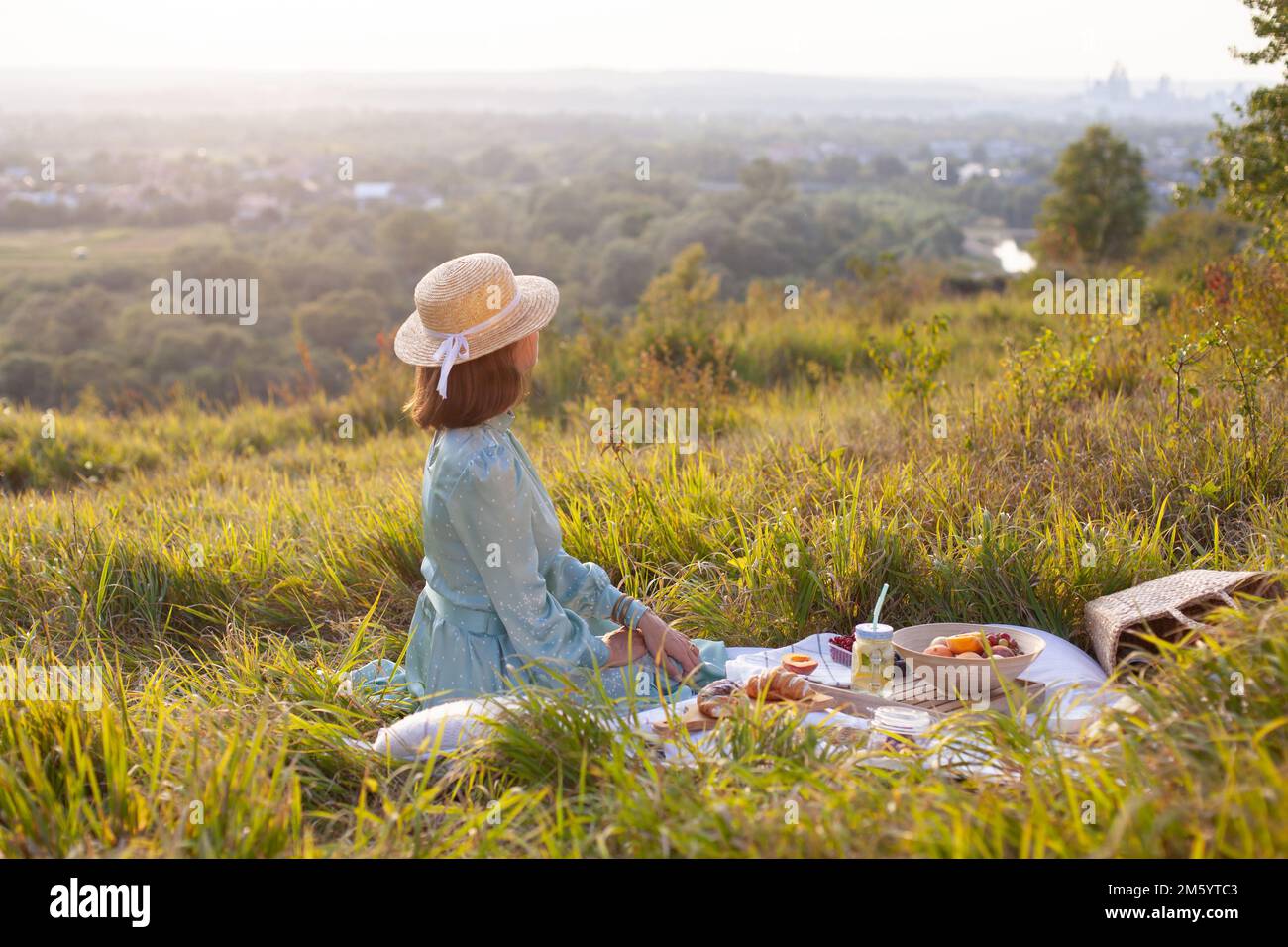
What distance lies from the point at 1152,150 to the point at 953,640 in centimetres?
9105

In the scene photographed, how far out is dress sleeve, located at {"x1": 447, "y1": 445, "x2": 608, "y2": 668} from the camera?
3.30m

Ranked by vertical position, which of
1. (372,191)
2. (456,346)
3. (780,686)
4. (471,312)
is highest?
(372,191)

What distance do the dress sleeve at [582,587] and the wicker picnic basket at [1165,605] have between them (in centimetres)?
166

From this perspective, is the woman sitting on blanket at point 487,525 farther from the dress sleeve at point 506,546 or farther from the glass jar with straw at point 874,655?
the glass jar with straw at point 874,655

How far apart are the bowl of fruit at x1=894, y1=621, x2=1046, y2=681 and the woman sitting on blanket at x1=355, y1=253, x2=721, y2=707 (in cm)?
72

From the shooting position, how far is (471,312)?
343 cm

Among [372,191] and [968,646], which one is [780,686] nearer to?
[968,646]

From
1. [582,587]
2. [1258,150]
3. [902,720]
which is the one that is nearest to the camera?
[902,720]

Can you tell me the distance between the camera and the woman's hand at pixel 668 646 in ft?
11.5

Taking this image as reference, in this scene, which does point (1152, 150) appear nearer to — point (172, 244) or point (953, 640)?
point (172, 244)

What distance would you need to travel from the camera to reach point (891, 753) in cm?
275

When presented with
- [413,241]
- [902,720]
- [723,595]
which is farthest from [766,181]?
[902,720]

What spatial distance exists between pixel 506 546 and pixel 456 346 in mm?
650
